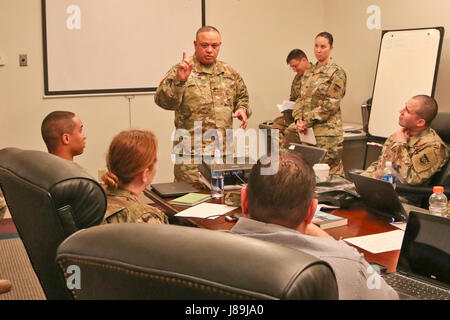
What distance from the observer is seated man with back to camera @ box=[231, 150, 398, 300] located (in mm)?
1317

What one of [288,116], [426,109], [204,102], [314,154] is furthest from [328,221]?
[288,116]

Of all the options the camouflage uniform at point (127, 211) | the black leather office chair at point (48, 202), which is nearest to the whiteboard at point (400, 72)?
the camouflage uniform at point (127, 211)

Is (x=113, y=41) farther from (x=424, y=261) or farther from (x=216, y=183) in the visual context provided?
(x=424, y=261)

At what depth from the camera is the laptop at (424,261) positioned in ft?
5.68

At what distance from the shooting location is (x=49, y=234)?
1516 millimetres

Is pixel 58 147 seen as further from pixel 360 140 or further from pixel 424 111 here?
pixel 360 140

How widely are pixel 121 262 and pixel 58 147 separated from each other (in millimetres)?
2463

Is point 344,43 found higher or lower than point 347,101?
higher

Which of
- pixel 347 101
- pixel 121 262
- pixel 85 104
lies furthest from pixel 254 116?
pixel 121 262

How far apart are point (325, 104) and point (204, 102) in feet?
4.05

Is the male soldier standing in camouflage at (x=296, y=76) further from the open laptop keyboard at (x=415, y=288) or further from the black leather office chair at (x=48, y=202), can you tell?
the black leather office chair at (x=48, y=202)

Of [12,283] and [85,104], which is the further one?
[85,104]

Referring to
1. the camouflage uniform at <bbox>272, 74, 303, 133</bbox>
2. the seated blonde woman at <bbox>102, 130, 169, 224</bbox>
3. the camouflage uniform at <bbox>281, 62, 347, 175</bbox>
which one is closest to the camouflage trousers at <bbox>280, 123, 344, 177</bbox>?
the camouflage uniform at <bbox>281, 62, 347, 175</bbox>

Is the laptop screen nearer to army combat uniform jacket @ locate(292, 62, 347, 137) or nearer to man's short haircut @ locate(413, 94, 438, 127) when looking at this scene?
man's short haircut @ locate(413, 94, 438, 127)
